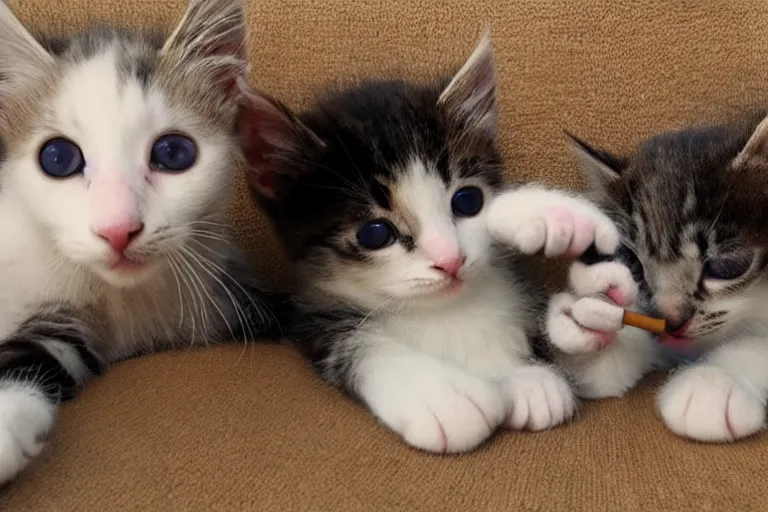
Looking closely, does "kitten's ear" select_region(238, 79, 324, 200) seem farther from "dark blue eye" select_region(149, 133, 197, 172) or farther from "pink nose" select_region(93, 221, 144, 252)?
"pink nose" select_region(93, 221, 144, 252)

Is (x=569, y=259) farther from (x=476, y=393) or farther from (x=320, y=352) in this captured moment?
(x=320, y=352)

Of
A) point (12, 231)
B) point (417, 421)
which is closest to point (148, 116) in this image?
point (12, 231)

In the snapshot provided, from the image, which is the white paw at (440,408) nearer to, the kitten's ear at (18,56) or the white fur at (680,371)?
the white fur at (680,371)

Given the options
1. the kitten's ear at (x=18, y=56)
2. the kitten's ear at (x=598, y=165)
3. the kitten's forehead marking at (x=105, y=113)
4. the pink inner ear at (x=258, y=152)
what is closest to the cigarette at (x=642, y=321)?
the kitten's ear at (x=598, y=165)

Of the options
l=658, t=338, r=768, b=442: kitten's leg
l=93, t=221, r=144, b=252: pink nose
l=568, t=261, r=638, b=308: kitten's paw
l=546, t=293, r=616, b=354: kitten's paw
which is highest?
l=93, t=221, r=144, b=252: pink nose

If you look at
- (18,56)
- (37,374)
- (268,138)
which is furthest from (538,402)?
(18,56)

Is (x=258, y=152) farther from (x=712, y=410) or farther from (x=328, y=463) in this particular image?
(x=712, y=410)

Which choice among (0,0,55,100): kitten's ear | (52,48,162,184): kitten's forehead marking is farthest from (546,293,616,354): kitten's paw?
(0,0,55,100): kitten's ear

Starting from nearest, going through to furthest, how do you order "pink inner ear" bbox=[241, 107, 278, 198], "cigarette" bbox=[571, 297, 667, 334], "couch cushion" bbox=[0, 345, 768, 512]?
"couch cushion" bbox=[0, 345, 768, 512], "cigarette" bbox=[571, 297, 667, 334], "pink inner ear" bbox=[241, 107, 278, 198]
